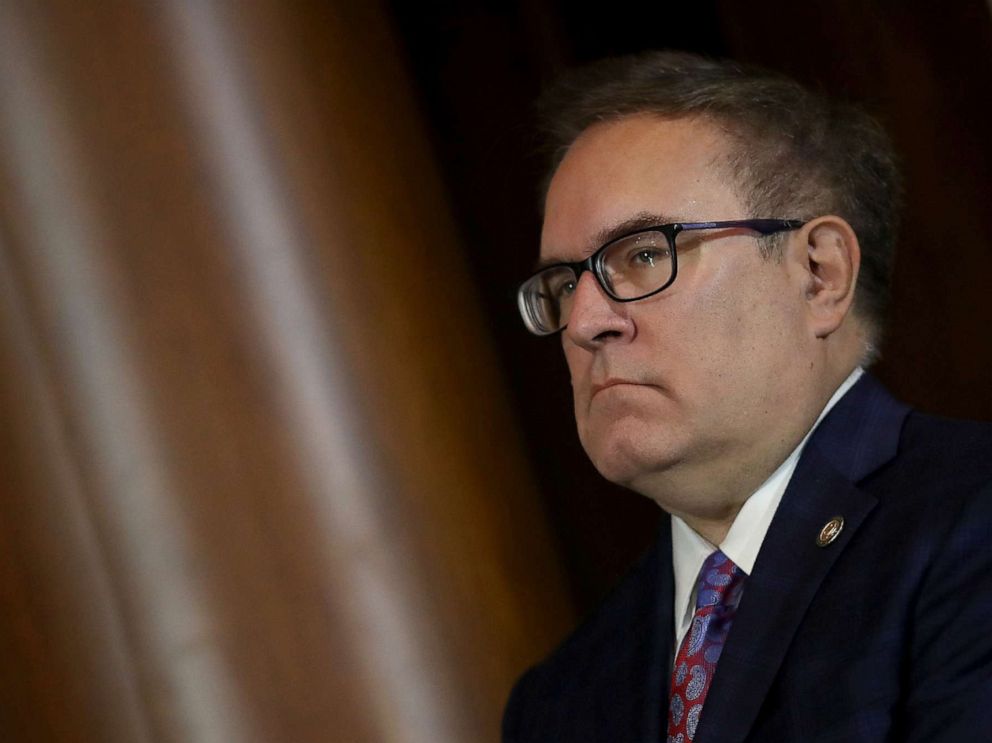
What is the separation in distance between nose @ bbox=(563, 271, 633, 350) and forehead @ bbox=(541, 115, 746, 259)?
59mm

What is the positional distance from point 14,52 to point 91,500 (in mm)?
526

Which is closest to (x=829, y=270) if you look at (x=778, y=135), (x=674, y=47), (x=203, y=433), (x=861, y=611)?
(x=778, y=135)

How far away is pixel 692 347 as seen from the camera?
138 cm

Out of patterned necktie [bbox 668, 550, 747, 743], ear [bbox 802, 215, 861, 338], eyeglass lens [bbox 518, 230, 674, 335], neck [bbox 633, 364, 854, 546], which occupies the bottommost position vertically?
patterned necktie [bbox 668, 550, 747, 743]

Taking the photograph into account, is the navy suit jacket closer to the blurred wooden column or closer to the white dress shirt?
the white dress shirt

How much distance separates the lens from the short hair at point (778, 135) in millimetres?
1475

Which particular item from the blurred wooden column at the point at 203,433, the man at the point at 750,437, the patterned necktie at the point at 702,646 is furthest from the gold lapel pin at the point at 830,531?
the blurred wooden column at the point at 203,433

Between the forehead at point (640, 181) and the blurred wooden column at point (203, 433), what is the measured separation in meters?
0.37

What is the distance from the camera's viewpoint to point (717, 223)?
4.60 feet

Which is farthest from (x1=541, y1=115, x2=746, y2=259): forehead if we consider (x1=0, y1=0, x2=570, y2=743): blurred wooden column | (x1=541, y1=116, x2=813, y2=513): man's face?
(x1=0, y1=0, x2=570, y2=743): blurred wooden column

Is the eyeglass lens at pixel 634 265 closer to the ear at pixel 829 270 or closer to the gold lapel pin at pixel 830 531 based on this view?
the ear at pixel 829 270

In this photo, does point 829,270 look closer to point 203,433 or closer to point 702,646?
point 702,646

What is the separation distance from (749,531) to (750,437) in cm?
9

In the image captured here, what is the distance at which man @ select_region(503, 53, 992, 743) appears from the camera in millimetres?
1193
